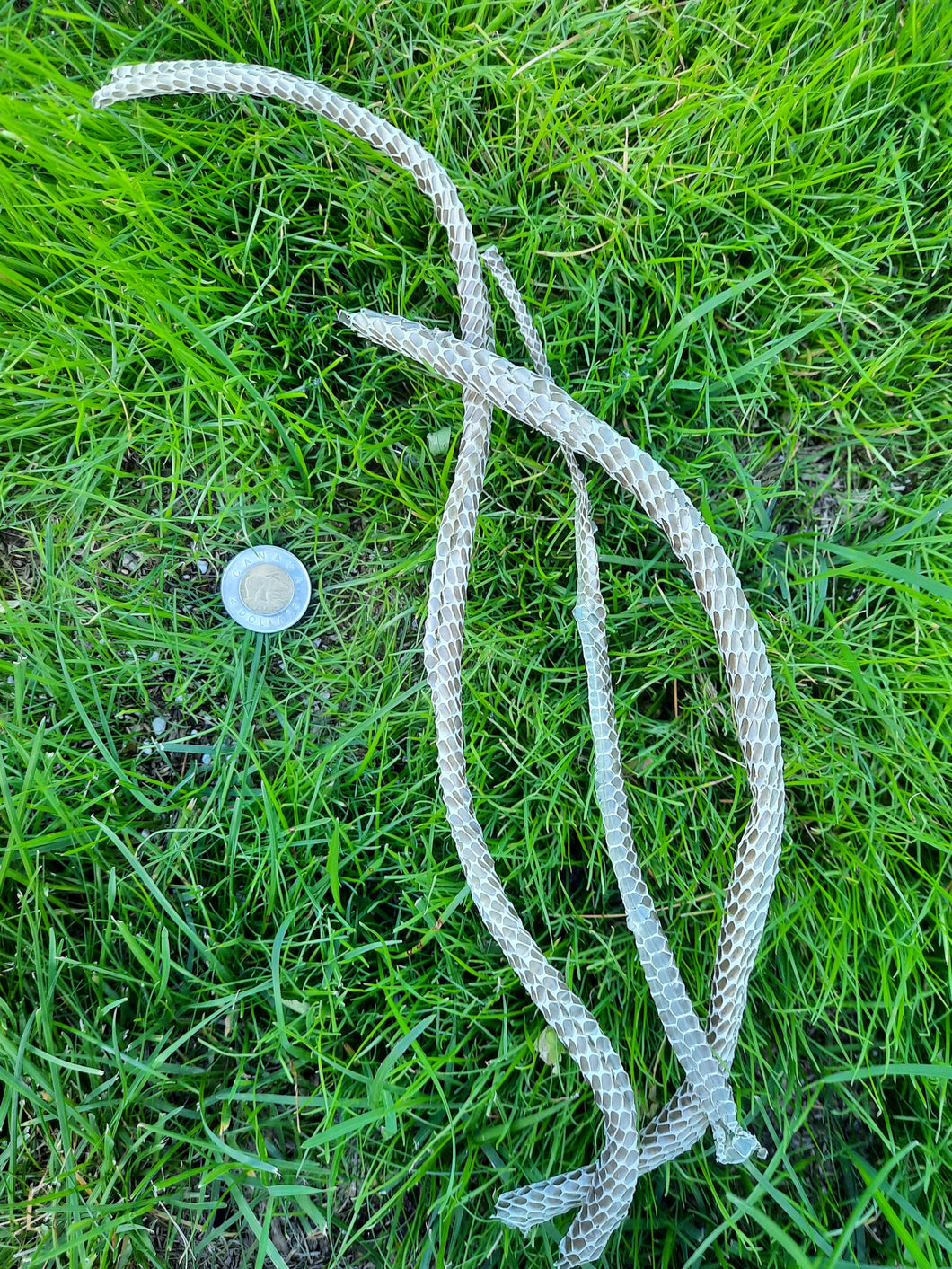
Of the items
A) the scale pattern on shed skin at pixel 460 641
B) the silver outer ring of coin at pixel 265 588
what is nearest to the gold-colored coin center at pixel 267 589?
the silver outer ring of coin at pixel 265 588

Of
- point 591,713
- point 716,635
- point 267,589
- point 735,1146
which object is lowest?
point 735,1146

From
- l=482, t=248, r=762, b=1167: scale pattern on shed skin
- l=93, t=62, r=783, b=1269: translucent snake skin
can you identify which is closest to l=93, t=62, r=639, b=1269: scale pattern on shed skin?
A: l=93, t=62, r=783, b=1269: translucent snake skin

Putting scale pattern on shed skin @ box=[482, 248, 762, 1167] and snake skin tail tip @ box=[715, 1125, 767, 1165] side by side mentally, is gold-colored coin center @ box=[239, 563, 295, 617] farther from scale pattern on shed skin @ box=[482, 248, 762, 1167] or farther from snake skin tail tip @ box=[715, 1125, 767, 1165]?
snake skin tail tip @ box=[715, 1125, 767, 1165]

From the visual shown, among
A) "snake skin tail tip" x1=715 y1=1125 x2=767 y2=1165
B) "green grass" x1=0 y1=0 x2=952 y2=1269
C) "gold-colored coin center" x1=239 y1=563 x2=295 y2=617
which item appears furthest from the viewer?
"gold-colored coin center" x1=239 y1=563 x2=295 y2=617

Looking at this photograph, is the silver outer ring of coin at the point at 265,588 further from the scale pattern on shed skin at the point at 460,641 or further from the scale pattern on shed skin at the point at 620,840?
the scale pattern on shed skin at the point at 620,840

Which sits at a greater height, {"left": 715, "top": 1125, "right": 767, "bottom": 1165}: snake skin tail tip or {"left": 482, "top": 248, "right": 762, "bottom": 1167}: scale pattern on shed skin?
{"left": 482, "top": 248, "right": 762, "bottom": 1167}: scale pattern on shed skin

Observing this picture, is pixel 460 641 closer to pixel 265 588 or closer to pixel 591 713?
pixel 591 713

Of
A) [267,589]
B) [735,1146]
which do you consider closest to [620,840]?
[735,1146]
